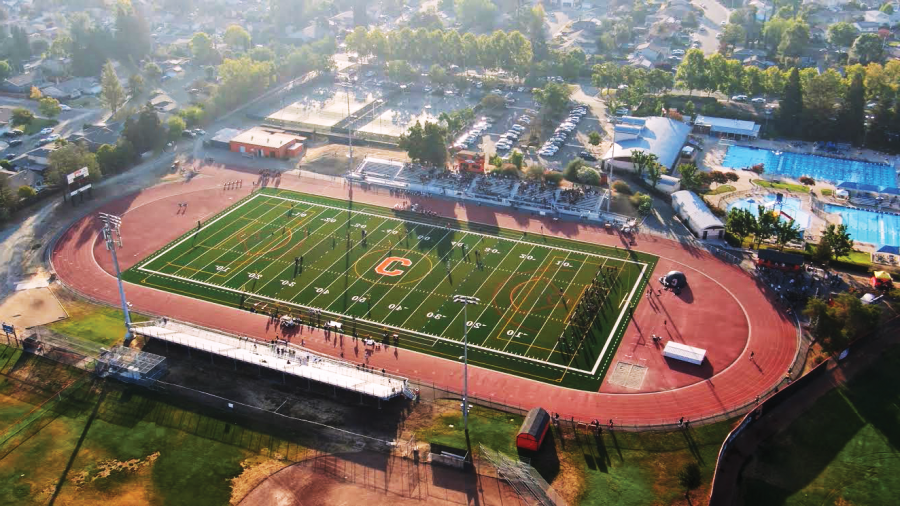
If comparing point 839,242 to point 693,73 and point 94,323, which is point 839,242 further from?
point 94,323

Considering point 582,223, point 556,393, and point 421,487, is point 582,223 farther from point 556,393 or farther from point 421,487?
Result: point 421,487

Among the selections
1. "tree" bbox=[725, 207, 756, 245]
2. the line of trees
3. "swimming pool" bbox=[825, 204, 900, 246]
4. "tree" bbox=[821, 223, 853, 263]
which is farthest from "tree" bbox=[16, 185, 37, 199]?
"swimming pool" bbox=[825, 204, 900, 246]

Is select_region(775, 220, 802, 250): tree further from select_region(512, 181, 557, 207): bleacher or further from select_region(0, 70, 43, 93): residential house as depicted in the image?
select_region(0, 70, 43, 93): residential house

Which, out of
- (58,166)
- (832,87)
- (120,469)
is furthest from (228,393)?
(832,87)

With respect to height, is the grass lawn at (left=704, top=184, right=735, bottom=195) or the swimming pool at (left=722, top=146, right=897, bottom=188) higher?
the grass lawn at (left=704, top=184, right=735, bottom=195)

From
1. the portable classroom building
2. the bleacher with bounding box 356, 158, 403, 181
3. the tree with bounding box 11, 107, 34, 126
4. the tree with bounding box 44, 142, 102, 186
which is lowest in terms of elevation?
the bleacher with bounding box 356, 158, 403, 181

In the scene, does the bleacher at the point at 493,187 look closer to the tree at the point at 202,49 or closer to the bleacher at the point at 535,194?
the bleacher at the point at 535,194

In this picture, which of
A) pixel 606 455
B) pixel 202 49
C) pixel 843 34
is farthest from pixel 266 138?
pixel 843 34
